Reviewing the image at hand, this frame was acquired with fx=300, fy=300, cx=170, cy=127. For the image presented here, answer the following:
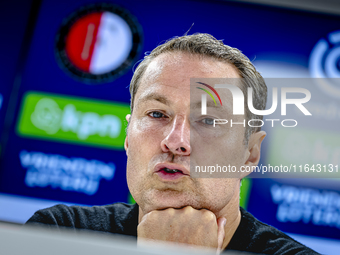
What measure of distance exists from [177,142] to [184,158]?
0.05 m

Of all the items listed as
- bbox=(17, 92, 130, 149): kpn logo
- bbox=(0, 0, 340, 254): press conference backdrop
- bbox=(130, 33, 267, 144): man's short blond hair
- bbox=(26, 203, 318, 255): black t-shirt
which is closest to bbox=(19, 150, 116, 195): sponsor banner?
bbox=(0, 0, 340, 254): press conference backdrop

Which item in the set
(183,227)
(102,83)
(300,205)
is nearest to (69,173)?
(102,83)

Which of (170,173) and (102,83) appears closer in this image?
(170,173)

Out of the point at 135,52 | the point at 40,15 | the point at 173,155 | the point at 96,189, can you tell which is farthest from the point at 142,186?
the point at 40,15

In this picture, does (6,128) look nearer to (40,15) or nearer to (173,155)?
(40,15)

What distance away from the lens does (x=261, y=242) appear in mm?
854

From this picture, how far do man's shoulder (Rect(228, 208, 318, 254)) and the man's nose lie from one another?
311mm

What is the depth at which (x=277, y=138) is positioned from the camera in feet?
5.48

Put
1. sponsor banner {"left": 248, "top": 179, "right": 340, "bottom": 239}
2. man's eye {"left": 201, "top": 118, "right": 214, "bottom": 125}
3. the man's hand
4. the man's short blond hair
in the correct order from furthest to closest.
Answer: sponsor banner {"left": 248, "top": 179, "right": 340, "bottom": 239} → the man's short blond hair → man's eye {"left": 201, "top": 118, "right": 214, "bottom": 125} → the man's hand

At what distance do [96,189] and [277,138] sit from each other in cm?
107

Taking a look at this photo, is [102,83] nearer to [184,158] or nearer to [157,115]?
[157,115]

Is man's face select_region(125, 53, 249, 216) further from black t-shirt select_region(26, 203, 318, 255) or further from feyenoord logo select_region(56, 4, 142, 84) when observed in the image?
feyenoord logo select_region(56, 4, 142, 84)

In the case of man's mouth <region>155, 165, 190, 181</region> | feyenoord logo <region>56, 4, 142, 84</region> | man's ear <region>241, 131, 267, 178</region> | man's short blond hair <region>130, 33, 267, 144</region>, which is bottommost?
man's mouth <region>155, 165, 190, 181</region>

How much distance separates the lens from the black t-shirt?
33.2 inches
